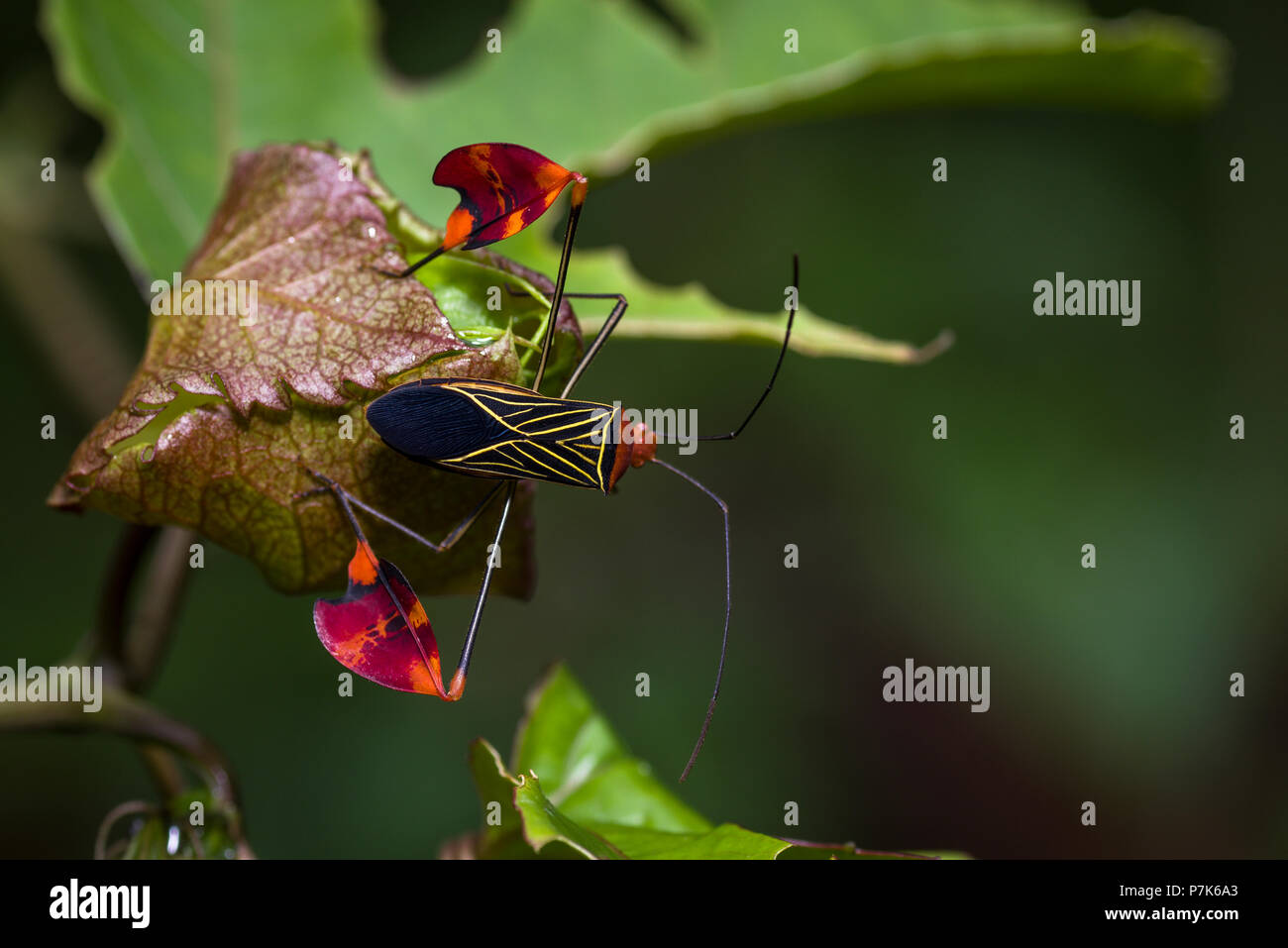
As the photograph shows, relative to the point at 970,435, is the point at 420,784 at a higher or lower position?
lower

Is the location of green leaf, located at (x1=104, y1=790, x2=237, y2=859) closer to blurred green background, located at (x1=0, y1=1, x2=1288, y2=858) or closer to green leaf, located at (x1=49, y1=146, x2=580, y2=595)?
green leaf, located at (x1=49, y1=146, x2=580, y2=595)

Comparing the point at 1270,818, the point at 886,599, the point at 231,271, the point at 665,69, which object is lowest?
the point at 1270,818

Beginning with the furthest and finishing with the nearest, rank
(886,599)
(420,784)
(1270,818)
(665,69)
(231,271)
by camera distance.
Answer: (886,599) → (1270,818) → (420,784) → (665,69) → (231,271)

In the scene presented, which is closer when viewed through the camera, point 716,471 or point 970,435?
point 970,435

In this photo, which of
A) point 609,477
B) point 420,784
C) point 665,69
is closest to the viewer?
point 609,477

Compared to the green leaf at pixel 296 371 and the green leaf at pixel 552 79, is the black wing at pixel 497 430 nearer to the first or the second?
the green leaf at pixel 296 371

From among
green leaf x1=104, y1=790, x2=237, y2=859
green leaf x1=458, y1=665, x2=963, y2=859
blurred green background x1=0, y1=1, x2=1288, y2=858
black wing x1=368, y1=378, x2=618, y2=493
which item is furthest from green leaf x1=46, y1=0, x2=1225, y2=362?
blurred green background x1=0, y1=1, x2=1288, y2=858

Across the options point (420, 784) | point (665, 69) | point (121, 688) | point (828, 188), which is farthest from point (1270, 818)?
point (121, 688)

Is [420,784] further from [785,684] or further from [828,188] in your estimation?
[828,188]
